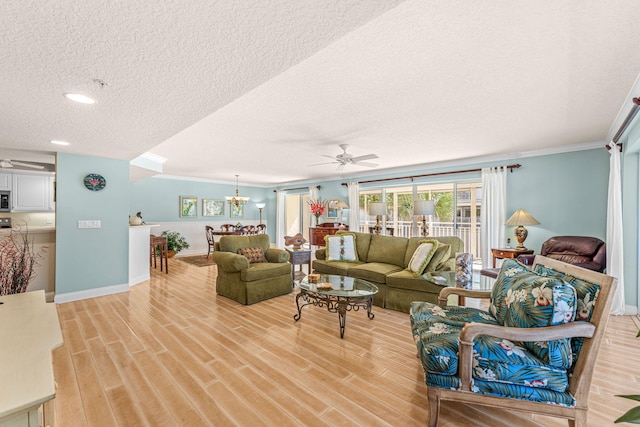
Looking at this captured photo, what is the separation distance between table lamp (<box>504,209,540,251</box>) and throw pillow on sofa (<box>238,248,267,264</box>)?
4155mm

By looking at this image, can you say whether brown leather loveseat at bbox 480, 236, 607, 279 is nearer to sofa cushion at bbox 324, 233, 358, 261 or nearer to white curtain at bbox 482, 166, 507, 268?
white curtain at bbox 482, 166, 507, 268

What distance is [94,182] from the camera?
420 centimetres

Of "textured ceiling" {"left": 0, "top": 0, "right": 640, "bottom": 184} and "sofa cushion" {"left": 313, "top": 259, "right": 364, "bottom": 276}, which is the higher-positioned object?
"textured ceiling" {"left": 0, "top": 0, "right": 640, "bottom": 184}

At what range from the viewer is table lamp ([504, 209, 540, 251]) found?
454 cm

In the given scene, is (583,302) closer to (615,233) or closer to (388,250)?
(388,250)

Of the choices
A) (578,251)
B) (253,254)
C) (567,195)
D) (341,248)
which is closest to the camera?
(578,251)

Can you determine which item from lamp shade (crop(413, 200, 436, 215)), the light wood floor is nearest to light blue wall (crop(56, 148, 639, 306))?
the light wood floor

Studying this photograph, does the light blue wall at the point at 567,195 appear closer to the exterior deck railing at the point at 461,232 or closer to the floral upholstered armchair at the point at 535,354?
the exterior deck railing at the point at 461,232

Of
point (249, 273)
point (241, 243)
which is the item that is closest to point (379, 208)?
point (241, 243)

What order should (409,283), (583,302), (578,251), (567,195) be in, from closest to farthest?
(583,302) < (409,283) < (578,251) < (567,195)

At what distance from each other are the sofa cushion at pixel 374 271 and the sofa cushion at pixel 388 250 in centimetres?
12

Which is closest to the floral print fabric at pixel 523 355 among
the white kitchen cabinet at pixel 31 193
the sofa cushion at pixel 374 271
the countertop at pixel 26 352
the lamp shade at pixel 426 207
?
the countertop at pixel 26 352

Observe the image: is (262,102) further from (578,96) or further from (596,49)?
(578,96)

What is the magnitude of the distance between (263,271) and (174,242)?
4.52 m
